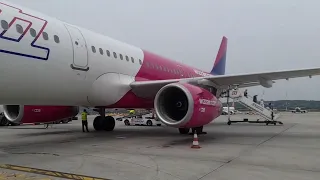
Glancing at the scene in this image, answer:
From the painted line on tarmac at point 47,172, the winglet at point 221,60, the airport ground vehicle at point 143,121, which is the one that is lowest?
the airport ground vehicle at point 143,121

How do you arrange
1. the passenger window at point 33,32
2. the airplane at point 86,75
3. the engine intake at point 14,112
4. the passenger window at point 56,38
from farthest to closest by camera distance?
1. the engine intake at point 14,112
2. the passenger window at point 56,38
3. the passenger window at point 33,32
4. the airplane at point 86,75

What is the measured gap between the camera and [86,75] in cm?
905

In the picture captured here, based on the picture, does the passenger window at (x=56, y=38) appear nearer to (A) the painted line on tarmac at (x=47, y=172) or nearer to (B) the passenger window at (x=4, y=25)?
(B) the passenger window at (x=4, y=25)

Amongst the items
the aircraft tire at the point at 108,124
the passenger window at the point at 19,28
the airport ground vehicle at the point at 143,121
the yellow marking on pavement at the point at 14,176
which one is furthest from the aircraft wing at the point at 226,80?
the airport ground vehicle at the point at 143,121

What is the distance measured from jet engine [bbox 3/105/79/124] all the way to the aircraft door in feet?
12.0

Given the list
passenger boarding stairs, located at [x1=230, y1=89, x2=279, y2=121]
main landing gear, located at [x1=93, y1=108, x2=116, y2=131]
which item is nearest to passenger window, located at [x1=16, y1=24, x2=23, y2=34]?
main landing gear, located at [x1=93, y1=108, x2=116, y2=131]

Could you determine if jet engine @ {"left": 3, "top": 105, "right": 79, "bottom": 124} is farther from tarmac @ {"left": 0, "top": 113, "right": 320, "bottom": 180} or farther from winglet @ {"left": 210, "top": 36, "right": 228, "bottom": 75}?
winglet @ {"left": 210, "top": 36, "right": 228, "bottom": 75}

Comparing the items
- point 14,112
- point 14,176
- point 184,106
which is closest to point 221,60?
point 184,106

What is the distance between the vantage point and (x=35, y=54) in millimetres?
7352

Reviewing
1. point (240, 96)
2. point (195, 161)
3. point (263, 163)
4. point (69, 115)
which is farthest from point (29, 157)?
point (240, 96)

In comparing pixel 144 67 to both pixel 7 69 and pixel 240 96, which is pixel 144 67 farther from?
pixel 240 96

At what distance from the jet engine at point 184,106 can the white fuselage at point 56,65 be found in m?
1.72

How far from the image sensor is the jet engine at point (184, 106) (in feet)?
29.1

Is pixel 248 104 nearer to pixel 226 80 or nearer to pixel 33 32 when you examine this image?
pixel 226 80
